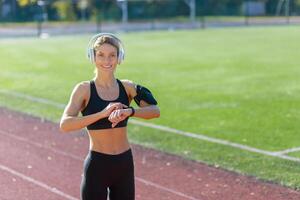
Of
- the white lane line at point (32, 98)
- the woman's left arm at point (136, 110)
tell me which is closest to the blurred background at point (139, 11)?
the white lane line at point (32, 98)

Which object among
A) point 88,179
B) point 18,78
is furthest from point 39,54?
point 88,179

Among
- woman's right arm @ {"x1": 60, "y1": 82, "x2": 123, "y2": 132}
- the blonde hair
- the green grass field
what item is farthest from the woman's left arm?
the green grass field

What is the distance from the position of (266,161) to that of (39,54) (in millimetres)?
20795

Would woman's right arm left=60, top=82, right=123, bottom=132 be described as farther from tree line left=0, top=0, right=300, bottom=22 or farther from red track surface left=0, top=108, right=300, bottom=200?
tree line left=0, top=0, right=300, bottom=22

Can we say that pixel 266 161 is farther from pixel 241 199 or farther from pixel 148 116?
pixel 148 116

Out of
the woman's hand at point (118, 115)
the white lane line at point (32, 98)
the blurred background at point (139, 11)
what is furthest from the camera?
the blurred background at point (139, 11)

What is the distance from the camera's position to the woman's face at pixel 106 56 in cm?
463

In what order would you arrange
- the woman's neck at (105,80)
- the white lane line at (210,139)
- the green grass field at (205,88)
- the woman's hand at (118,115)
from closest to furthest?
the woman's hand at (118,115)
the woman's neck at (105,80)
the white lane line at (210,139)
the green grass field at (205,88)

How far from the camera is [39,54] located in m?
28.8

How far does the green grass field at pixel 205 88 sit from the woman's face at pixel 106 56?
4057 millimetres

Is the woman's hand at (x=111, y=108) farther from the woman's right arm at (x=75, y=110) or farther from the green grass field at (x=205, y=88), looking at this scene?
the green grass field at (x=205, y=88)

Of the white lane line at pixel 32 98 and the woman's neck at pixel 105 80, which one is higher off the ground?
the woman's neck at pixel 105 80

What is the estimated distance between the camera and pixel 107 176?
4777 millimetres

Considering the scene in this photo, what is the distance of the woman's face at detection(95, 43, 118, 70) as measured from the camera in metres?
4.63
